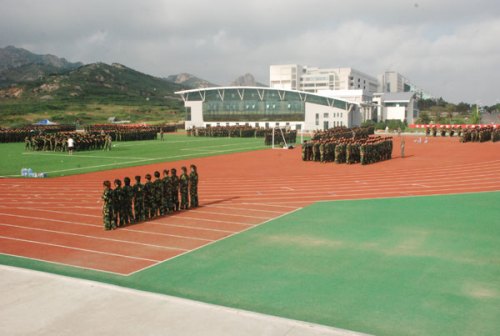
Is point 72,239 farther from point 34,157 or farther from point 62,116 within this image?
point 62,116

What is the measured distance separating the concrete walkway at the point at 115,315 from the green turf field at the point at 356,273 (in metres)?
0.60

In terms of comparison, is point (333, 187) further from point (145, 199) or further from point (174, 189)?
point (145, 199)

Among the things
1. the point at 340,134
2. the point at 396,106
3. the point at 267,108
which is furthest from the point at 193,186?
the point at 396,106

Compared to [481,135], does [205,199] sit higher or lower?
Answer: lower

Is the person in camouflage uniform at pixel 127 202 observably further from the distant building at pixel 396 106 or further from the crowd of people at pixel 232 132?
the distant building at pixel 396 106

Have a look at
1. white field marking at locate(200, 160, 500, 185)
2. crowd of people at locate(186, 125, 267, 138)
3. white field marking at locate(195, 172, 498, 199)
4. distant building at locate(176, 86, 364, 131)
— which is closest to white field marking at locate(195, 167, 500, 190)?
white field marking at locate(200, 160, 500, 185)

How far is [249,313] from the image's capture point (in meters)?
6.29

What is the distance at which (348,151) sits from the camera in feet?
87.5

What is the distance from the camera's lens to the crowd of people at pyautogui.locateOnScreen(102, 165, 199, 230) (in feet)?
38.5

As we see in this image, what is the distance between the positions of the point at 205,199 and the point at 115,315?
9.71 m

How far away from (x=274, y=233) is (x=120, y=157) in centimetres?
2199

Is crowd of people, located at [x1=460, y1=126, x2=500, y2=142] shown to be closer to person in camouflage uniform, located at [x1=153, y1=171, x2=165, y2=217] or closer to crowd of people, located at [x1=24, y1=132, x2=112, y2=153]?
crowd of people, located at [x1=24, y1=132, x2=112, y2=153]

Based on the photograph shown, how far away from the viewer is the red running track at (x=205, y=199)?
32.8ft

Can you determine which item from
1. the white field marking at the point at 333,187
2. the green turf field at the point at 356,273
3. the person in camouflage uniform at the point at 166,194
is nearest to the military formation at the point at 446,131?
the white field marking at the point at 333,187
